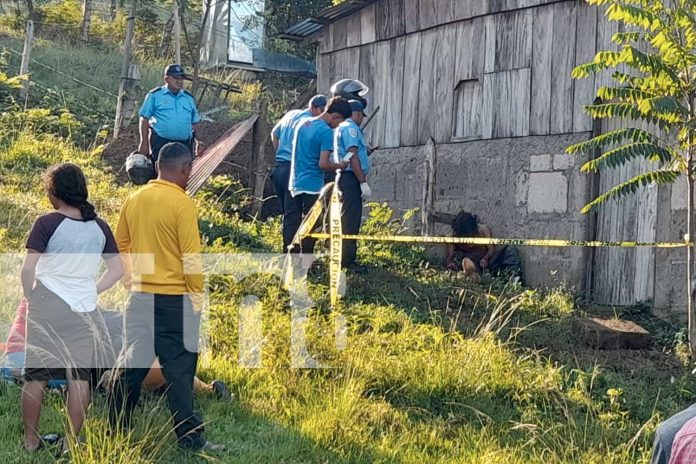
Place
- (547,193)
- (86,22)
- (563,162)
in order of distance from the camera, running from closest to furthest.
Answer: (563,162) → (547,193) → (86,22)

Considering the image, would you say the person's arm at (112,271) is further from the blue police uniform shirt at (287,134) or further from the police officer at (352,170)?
the blue police uniform shirt at (287,134)

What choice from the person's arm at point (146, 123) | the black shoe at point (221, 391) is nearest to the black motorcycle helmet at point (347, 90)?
the person's arm at point (146, 123)

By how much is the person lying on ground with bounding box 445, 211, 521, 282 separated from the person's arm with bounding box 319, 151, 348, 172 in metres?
2.45

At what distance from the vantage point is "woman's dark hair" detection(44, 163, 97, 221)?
444 cm

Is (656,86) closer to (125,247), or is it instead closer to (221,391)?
(221,391)

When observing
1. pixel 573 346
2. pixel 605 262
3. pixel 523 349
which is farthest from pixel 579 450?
pixel 605 262

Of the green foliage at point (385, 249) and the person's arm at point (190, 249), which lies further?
the green foliage at point (385, 249)

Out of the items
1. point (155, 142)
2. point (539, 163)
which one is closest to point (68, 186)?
point (155, 142)

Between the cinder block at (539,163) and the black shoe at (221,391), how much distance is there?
18.6 ft

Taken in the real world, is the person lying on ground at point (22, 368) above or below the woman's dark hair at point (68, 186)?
below

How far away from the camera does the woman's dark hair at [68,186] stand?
444cm

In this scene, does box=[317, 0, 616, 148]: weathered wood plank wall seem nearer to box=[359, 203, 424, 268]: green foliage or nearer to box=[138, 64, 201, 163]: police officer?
box=[359, 203, 424, 268]: green foliage

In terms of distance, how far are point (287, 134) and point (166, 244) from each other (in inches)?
174

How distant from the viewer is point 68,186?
4.44m
